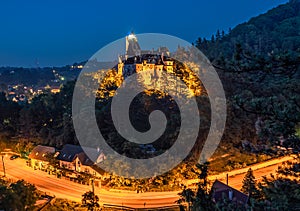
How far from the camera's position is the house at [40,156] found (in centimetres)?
1356

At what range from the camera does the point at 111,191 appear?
10875 mm

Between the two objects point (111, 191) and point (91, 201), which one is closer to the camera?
point (91, 201)

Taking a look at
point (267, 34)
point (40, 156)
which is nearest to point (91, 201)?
point (40, 156)

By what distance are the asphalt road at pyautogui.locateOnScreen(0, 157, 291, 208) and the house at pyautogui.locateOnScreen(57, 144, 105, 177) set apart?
2.21ft

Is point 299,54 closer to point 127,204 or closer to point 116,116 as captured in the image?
point 127,204

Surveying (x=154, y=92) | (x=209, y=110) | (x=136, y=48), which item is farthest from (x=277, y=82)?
(x=136, y=48)

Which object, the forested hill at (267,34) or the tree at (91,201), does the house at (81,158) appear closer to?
the tree at (91,201)

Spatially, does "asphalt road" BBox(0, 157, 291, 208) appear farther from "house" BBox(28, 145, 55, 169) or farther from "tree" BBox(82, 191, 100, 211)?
"tree" BBox(82, 191, 100, 211)

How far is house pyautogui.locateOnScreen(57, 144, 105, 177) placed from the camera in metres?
12.1

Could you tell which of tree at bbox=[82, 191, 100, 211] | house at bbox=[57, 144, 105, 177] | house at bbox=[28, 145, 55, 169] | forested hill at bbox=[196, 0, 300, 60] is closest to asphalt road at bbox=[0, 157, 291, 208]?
house at bbox=[28, 145, 55, 169]

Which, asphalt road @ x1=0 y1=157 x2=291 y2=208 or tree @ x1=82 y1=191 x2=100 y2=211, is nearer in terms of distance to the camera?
tree @ x1=82 y1=191 x2=100 y2=211

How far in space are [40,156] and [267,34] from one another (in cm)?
2589

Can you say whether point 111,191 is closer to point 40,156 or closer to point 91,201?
point 91,201

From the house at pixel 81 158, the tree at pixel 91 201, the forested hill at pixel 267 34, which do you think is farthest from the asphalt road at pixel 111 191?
the forested hill at pixel 267 34
